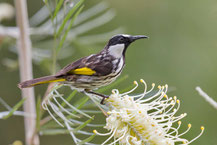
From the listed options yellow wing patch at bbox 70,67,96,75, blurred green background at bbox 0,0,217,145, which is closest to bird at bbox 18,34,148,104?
yellow wing patch at bbox 70,67,96,75

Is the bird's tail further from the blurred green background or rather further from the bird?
the blurred green background

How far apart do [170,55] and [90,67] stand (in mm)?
1573

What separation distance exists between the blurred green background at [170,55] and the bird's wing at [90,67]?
87 centimetres

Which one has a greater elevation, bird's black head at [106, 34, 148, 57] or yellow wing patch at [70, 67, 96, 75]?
bird's black head at [106, 34, 148, 57]

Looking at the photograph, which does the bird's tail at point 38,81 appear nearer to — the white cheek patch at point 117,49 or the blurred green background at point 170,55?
the white cheek patch at point 117,49

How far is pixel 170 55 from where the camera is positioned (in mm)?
2730

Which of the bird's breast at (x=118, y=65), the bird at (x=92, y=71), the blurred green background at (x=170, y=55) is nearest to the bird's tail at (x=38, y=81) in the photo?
the bird at (x=92, y=71)

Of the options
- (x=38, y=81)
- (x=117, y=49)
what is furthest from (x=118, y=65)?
(x=38, y=81)

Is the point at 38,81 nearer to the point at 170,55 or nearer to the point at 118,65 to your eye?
the point at 118,65

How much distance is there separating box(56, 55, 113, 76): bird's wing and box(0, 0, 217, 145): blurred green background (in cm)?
87

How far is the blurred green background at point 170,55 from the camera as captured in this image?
2.35m

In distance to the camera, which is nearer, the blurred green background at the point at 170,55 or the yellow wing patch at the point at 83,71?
the yellow wing patch at the point at 83,71

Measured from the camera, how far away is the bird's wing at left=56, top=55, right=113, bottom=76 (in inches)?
48.0

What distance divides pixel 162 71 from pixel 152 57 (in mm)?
155
